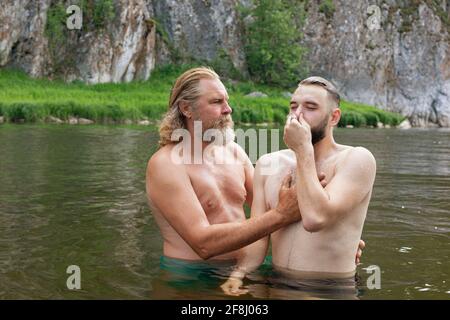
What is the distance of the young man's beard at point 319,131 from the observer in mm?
4758

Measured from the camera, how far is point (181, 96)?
18.0 feet

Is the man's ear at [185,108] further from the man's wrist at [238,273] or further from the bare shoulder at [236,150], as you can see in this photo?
the man's wrist at [238,273]

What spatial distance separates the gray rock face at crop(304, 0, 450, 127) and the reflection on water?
52.8 metres

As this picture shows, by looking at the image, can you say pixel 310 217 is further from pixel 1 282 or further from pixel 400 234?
pixel 400 234

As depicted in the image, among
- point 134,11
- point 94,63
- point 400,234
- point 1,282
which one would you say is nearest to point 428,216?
point 400,234

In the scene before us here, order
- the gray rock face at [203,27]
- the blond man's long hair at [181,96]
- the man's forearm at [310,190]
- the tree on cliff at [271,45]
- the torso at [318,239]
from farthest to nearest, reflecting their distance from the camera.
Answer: the tree on cliff at [271,45], the gray rock face at [203,27], the blond man's long hair at [181,96], the torso at [318,239], the man's forearm at [310,190]

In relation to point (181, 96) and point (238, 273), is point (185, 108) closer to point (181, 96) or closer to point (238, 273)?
point (181, 96)

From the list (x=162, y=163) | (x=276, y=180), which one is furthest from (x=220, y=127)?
(x=276, y=180)

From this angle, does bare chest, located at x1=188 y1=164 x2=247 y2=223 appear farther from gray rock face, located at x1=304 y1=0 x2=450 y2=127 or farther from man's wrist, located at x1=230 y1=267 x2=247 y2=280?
gray rock face, located at x1=304 y1=0 x2=450 y2=127

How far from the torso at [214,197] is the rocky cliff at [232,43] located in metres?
40.3

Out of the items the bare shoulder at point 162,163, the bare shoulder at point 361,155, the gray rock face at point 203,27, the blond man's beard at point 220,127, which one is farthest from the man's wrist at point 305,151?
the gray rock face at point 203,27

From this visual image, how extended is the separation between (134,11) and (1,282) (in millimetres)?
47532

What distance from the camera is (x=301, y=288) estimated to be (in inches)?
190

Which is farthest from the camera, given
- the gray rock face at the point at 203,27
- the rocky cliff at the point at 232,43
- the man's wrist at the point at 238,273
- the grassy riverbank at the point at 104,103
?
the gray rock face at the point at 203,27
